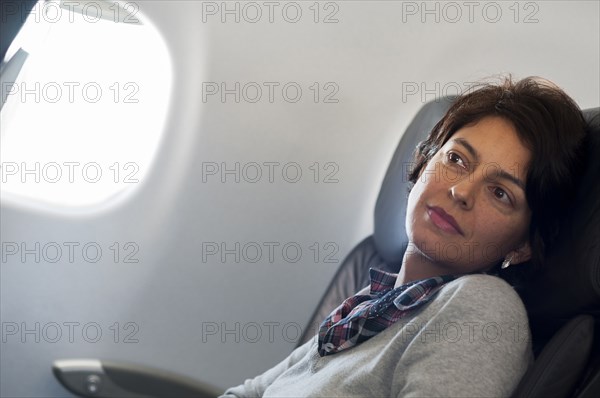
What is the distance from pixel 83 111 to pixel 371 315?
1.13m

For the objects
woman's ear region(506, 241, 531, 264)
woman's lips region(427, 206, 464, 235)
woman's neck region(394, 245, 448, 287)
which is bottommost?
woman's neck region(394, 245, 448, 287)

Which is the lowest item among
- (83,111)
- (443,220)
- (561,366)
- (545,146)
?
(561,366)

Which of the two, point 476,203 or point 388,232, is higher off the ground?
point 476,203

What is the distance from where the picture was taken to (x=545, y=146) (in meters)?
1.26

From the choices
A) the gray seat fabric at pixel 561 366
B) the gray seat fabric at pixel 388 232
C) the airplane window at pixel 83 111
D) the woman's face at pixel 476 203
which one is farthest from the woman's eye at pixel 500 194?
the airplane window at pixel 83 111

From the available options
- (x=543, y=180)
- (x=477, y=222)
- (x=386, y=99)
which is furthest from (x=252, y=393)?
(x=386, y=99)

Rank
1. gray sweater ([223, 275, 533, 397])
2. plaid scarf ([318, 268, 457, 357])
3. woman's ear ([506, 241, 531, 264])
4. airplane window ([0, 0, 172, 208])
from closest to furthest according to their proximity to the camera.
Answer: gray sweater ([223, 275, 533, 397]), plaid scarf ([318, 268, 457, 357]), woman's ear ([506, 241, 531, 264]), airplane window ([0, 0, 172, 208])

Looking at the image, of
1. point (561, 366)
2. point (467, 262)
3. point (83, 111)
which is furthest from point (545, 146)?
point (83, 111)

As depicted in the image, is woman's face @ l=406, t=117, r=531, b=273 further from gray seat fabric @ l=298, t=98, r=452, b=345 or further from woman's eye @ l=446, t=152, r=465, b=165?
gray seat fabric @ l=298, t=98, r=452, b=345

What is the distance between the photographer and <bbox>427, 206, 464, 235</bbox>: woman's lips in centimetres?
129

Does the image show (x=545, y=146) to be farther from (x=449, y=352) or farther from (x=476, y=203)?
(x=449, y=352)

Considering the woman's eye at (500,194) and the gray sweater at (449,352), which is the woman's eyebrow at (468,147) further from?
the gray sweater at (449,352)

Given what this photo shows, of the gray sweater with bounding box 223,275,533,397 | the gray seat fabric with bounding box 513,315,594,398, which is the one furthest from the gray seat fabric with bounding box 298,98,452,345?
the gray seat fabric with bounding box 513,315,594,398

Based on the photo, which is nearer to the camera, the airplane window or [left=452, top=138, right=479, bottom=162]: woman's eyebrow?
[left=452, top=138, right=479, bottom=162]: woman's eyebrow
